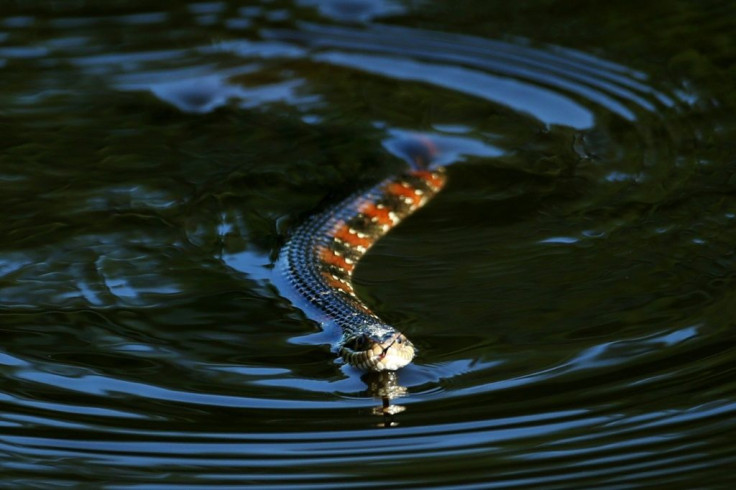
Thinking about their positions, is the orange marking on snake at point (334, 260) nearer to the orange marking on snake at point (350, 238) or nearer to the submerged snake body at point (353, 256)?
the submerged snake body at point (353, 256)

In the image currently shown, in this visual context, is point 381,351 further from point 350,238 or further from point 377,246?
point 350,238

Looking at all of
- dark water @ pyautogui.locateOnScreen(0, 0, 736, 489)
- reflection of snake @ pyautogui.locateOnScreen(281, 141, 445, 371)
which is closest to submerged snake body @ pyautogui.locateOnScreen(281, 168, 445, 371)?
reflection of snake @ pyautogui.locateOnScreen(281, 141, 445, 371)

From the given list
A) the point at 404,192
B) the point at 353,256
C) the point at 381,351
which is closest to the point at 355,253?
the point at 353,256

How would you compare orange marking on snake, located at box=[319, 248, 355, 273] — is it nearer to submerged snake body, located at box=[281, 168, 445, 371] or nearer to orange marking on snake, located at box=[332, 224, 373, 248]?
submerged snake body, located at box=[281, 168, 445, 371]

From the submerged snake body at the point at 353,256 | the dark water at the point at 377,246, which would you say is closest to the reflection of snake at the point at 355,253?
the submerged snake body at the point at 353,256

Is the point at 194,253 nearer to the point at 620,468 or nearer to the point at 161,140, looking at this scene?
the point at 161,140

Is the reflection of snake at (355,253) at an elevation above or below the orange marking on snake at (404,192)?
below
